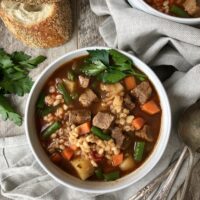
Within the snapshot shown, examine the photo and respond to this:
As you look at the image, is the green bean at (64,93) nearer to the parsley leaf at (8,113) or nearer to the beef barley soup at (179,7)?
the parsley leaf at (8,113)

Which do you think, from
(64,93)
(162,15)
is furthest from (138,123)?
(162,15)

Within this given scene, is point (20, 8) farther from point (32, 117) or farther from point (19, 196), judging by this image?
point (19, 196)

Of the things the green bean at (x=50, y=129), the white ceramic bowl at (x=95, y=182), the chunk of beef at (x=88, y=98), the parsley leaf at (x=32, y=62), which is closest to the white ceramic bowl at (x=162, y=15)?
the white ceramic bowl at (x=95, y=182)

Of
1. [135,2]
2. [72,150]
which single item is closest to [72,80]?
[72,150]

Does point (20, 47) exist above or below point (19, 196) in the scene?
above

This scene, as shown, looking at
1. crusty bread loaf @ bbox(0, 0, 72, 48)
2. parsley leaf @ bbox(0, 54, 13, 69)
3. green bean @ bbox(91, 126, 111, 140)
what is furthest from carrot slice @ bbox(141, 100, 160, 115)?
parsley leaf @ bbox(0, 54, 13, 69)

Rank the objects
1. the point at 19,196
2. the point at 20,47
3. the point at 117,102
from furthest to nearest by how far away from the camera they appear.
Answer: the point at 20,47
the point at 19,196
the point at 117,102

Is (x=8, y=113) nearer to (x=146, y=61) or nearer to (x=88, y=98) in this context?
(x=88, y=98)

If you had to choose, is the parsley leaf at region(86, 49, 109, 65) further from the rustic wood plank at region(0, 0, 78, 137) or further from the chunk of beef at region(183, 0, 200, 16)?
the chunk of beef at region(183, 0, 200, 16)
